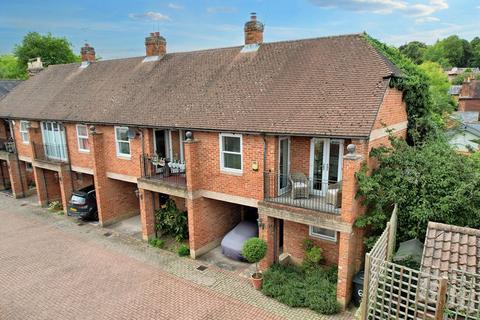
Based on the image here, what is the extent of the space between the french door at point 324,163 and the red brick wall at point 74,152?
11695mm

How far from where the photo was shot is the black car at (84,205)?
645 inches

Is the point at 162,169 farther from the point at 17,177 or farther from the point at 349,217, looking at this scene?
the point at 17,177

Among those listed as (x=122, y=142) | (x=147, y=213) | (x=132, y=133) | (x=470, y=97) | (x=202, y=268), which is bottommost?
(x=202, y=268)

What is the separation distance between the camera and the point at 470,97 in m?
47.0

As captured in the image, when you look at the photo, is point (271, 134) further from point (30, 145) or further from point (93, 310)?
point (30, 145)

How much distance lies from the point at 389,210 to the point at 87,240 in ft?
42.0

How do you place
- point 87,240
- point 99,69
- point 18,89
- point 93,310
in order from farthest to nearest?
point 18,89
point 99,69
point 87,240
point 93,310

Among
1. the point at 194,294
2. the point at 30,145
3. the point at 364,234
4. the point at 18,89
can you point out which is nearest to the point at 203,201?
the point at 194,294

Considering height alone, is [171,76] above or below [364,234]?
above

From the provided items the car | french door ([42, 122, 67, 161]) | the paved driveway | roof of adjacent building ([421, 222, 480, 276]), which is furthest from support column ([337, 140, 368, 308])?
french door ([42, 122, 67, 161])

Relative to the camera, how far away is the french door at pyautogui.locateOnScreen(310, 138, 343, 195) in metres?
10.3

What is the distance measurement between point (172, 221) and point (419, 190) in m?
9.71

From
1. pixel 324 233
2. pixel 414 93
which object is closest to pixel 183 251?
pixel 324 233

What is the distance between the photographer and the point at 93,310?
9766mm
